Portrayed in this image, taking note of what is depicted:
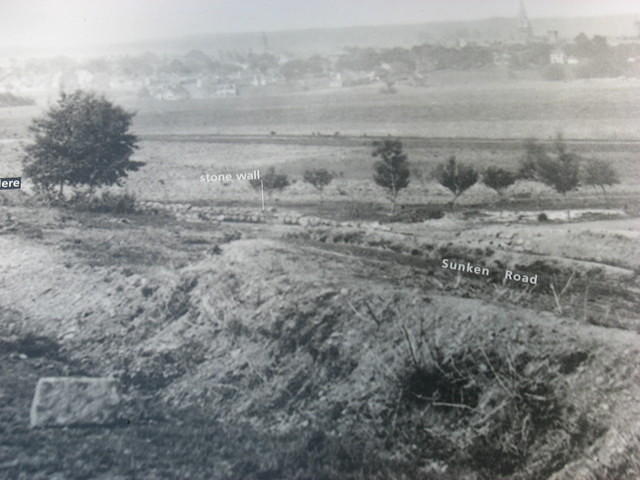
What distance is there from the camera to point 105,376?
5.14 m

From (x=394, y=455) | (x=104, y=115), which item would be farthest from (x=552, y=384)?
(x=104, y=115)

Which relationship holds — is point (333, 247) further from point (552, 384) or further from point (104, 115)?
point (104, 115)

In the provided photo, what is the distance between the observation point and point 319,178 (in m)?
6.88

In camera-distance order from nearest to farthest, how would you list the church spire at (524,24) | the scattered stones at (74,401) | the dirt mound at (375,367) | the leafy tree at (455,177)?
the dirt mound at (375,367), the scattered stones at (74,401), the church spire at (524,24), the leafy tree at (455,177)

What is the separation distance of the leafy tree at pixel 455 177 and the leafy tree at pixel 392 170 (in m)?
0.39

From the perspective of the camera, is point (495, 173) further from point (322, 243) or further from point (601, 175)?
point (322, 243)

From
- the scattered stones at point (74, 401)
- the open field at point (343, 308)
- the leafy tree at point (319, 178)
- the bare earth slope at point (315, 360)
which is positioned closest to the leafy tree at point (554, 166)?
the open field at point (343, 308)

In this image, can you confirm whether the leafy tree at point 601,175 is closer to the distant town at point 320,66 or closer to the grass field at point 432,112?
the grass field at point 432,112

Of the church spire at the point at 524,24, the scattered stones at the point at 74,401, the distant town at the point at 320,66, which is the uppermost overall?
the church spire at the point at 524,24

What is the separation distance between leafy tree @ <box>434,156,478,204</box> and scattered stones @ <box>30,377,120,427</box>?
414 centimetres

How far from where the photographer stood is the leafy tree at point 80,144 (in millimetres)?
6785

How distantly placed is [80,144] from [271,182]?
116 inches

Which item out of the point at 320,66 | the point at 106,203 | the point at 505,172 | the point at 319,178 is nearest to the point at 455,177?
the point at 505,172

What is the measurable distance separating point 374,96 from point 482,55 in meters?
1.60
